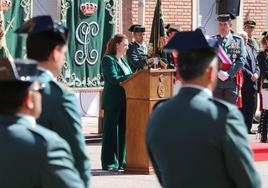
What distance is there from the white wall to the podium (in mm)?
5320

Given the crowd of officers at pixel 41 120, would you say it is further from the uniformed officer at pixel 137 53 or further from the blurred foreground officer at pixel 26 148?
the uniformed officer at pixel 137 53

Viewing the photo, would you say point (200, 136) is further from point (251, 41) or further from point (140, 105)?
point (251, 41)

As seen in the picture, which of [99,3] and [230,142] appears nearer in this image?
[230,142]

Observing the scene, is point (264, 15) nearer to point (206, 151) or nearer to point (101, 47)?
point (101, 47)

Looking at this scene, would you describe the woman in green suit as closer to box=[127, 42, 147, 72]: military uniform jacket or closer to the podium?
the podium

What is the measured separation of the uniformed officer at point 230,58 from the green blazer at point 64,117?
24.3 feet

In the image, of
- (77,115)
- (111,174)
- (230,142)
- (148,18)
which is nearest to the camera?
(230,142)

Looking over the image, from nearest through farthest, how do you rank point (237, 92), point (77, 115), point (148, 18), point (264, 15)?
1. point (77, 115)
2. point (237, 92)
3. point (148, 18)
4. point (264, 15)

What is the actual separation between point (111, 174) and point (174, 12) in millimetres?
8733

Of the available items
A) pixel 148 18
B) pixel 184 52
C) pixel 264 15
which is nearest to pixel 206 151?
pixel 184 52

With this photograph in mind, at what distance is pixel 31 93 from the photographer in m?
4.39

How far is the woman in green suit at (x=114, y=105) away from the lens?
11344 mm

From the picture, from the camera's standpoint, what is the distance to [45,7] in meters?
16.6

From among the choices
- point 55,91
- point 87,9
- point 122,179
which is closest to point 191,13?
point 87,9
